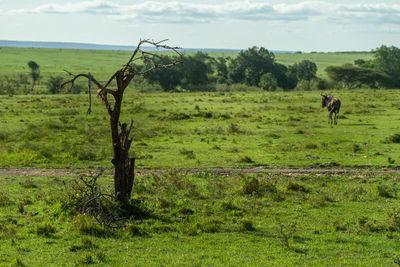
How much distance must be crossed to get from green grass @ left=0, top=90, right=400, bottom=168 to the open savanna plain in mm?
119

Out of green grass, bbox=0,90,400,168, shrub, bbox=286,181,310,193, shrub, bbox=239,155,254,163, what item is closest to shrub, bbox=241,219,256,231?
shrub, bbox=286,181,310,193

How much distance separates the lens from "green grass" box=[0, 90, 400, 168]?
21828 millimetres

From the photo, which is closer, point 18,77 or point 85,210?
point 85,210

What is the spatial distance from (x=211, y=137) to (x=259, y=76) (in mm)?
66761

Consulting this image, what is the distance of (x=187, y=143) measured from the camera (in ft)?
88.2

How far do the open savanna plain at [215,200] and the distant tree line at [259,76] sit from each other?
1941 inches

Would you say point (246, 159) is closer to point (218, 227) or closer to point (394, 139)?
point (218, 227)

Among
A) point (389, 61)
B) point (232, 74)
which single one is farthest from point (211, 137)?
point (389, 61)

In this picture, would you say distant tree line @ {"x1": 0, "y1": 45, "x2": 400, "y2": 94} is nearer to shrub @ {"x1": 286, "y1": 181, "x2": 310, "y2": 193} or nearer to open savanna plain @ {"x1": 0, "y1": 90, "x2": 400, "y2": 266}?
open savanna plain @ {"x1": 0, "y1": 90, "x2": 400, "y2": 266}

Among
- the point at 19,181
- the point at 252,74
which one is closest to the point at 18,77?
the point at 252,74

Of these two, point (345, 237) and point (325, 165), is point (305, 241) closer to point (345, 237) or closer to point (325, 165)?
point (345, 237)

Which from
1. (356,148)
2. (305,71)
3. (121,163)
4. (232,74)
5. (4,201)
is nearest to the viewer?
(121,163)

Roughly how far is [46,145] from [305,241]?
18354 millimetres

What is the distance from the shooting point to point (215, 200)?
14875 mm
